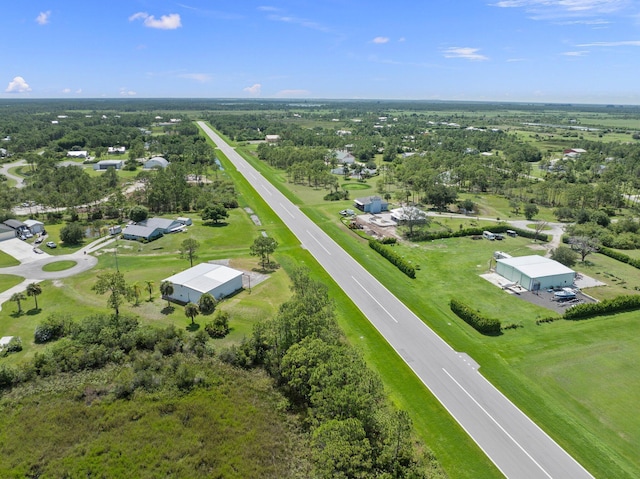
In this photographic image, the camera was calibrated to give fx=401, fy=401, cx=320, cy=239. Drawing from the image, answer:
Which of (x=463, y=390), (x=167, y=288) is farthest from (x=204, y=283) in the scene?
(x=463, y=390)

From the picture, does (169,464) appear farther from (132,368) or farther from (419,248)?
(419,248)

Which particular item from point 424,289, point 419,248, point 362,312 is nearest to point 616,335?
point 424,289

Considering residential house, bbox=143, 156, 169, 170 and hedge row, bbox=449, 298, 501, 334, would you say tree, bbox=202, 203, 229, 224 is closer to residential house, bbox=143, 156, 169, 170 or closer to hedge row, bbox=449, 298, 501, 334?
hedge row, bbox=449, 298, 501, 334

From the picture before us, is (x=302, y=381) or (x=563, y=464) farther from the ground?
(x=302, y=381)

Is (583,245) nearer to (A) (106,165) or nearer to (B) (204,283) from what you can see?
(B) (204,283)

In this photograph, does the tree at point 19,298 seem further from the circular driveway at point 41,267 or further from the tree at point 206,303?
the tree at point 206,303

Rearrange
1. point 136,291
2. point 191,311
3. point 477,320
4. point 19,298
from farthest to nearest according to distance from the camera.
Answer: point 136,291 < point 19,298 < point 191,311 < point 477,320
